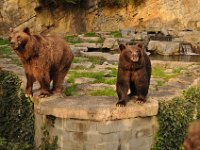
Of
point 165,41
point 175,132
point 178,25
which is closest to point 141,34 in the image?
point 165,41

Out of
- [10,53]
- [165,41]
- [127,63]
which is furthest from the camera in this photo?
[165,41]

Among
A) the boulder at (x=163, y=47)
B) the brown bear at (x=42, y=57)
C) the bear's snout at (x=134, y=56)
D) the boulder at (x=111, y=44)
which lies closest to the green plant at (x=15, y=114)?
the brown bear at (x=42, y=57)

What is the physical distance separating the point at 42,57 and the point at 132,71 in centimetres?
161

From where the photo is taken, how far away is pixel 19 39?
22.4 ft

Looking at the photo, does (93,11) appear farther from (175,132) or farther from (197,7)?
(175,132)

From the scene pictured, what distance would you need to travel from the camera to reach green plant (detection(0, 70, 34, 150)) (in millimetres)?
8008

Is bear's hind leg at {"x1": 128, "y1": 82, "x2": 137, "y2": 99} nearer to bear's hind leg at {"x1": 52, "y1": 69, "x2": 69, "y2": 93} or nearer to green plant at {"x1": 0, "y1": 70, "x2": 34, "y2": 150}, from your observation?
bear's hind leg at {"x1": 52, "y1": 69, "x2": 69, "y2": 93}

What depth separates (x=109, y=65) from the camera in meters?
11.5

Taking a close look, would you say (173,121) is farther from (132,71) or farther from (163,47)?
(163,47)

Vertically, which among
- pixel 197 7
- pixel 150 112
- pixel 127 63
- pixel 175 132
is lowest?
pixel 175 132

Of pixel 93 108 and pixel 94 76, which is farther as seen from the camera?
pixel 94 76

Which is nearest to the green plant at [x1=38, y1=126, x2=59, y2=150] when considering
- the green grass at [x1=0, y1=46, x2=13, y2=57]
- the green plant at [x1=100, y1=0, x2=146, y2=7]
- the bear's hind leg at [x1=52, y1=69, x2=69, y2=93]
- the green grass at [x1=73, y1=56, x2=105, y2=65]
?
the bear's hind leg at [x1=52, y1=69, x2=69, y2=93]

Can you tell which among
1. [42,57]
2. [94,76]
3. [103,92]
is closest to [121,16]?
[94,76]

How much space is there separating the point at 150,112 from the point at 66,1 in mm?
13934
